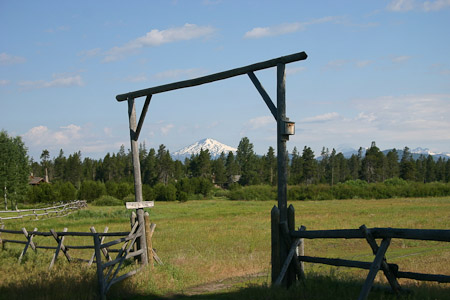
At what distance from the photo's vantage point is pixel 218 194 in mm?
91125

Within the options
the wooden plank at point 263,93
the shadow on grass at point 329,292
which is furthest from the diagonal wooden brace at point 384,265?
the wooden plank at point 263,93

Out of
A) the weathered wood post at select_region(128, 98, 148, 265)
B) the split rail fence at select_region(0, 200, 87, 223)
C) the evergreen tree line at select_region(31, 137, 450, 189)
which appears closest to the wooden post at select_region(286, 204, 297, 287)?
the weathered wood post at select_region(128, 98, 148, 265)

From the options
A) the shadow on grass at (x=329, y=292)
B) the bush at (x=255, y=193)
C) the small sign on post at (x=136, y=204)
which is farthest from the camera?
the bush at (x=255, y=193)

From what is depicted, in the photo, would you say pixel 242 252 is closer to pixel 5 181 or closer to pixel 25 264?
pixel 25 264

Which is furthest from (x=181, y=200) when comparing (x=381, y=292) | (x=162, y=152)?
(x=381, y=292)

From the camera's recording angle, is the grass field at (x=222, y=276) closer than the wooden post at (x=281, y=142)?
Yes

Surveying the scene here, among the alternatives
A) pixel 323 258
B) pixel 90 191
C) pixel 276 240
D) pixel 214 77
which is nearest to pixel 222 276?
pixel 276 240

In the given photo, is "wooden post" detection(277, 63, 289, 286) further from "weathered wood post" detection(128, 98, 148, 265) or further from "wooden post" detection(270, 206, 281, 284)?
"weathered wood post" detection(128, 98, 148, 265)

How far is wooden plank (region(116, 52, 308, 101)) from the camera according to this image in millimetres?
7965

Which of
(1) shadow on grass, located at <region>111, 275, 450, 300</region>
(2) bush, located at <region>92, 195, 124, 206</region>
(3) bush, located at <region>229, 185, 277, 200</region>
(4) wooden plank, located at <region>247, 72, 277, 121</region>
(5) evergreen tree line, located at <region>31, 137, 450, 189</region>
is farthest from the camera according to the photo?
(5) evergreen tree line, located at <region>31, 137, 450, 189</region>

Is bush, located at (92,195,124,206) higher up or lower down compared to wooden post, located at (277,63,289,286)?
lower down

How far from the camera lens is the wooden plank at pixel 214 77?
796 centimetres

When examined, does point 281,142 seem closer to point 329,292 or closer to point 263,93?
point 263,93

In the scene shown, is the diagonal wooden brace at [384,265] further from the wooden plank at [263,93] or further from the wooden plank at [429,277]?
the wooden plank at [263,93]
